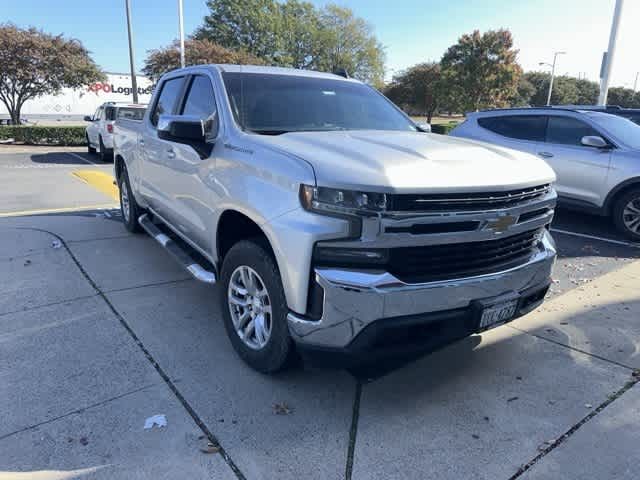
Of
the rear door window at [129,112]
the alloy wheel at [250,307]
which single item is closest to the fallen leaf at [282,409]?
the alloy wheel at [250,307]

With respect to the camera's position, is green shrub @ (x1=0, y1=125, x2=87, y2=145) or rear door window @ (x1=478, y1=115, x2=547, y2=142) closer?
rear door window @ (x1=478, y1=115, x2=547, y2=142)

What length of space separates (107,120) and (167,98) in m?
10.7

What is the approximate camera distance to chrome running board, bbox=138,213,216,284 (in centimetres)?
352

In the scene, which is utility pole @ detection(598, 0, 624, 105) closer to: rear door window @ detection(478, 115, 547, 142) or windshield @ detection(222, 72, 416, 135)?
rear door window @ detection(478, 115, 547, 142)

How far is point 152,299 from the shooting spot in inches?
170

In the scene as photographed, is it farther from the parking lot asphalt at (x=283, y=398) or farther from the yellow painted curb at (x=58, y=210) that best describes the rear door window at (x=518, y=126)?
the yellow painted curb at (x=58, y=210)

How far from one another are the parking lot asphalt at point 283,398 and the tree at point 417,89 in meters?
49.8

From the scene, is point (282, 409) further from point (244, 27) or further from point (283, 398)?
point (244, 27)

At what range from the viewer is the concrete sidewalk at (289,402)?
242cm

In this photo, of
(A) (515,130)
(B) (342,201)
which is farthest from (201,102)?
(A) (515,130)

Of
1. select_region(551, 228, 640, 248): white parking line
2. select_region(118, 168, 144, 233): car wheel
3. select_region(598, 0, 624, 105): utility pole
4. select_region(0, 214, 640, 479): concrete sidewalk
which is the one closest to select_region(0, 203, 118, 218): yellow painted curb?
select_region(118, 168, 144, 233): car wheel

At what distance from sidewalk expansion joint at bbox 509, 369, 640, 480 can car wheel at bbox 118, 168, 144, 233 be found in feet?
16.6

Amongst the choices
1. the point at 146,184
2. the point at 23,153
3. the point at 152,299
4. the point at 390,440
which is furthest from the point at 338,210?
the point at 23,153

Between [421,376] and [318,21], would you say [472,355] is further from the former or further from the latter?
[318,21]
